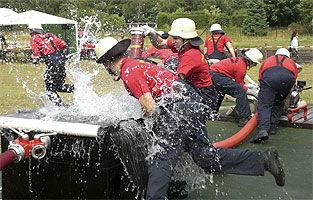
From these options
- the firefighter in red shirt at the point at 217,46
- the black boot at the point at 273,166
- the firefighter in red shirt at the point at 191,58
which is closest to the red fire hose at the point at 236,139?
the firefighter in red shirt at the point at 191,58

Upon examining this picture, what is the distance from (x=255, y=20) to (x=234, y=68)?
3870 centimetres

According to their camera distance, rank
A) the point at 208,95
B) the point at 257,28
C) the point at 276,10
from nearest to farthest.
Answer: the point at 208,95
the point at 257,28
the point at 276,10

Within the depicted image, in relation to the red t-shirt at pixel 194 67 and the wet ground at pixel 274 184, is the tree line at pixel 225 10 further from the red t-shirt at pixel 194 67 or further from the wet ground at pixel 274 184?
the wet ground at pixel 274 184

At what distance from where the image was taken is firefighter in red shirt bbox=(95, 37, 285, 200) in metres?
3.70

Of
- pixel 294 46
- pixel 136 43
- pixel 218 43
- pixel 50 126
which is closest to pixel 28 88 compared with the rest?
pixel 218 43

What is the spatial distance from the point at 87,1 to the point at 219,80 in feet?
98.8

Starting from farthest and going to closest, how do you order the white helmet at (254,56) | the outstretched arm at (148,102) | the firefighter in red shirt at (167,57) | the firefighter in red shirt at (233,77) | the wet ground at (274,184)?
the firefighter in red shirt at (233,77) < the white helmet at (254,56) < the firefighter in red shirt at (167,57) < the wet ground at (274,184) < the outstretched arm at (148,102)

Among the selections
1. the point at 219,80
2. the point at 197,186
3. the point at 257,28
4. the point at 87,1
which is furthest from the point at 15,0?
the point at 197,186

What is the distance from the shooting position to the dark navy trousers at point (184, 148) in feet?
12.2

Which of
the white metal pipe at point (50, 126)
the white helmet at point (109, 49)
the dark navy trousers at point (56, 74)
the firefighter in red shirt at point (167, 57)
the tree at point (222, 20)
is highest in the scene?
the white helmet at point (109, 49)

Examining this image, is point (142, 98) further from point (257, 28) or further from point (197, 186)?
point (257, 28)

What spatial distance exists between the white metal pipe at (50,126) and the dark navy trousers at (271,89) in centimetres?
361

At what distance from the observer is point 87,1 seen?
117 feet

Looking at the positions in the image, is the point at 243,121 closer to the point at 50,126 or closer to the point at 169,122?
the point at 169,122
